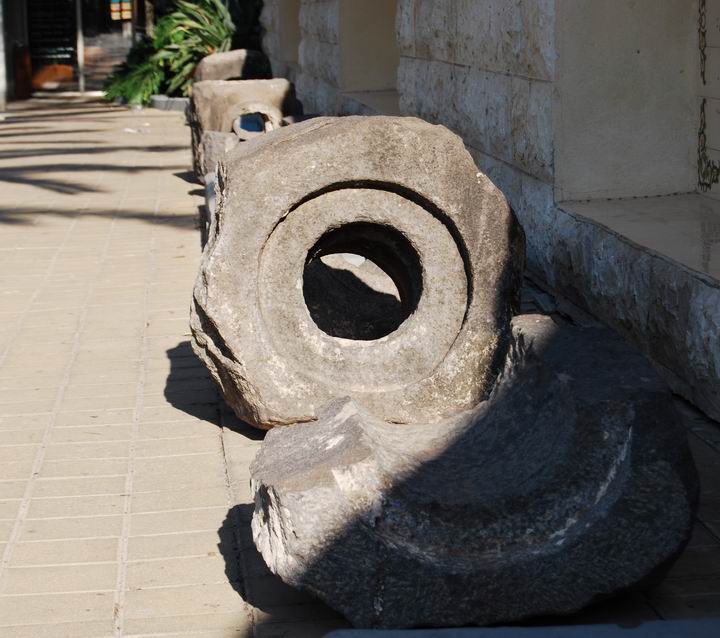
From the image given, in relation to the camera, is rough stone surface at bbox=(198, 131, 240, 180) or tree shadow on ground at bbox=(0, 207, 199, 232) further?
rough stone surface at bbox=(198, 131, 240, 180)

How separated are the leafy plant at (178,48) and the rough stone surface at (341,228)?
575 inches

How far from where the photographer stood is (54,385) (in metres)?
4.96

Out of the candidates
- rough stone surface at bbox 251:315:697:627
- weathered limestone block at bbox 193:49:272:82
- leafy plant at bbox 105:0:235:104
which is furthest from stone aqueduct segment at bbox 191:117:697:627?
leafy plant at bbox 105:0:235:104

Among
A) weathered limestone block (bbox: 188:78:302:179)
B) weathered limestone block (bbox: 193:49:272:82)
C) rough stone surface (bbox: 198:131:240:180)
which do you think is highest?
weathered limestone block (bbox: 193:49:272:82)

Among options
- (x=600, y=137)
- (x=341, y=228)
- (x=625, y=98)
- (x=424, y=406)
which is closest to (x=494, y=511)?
(x=424, y=406)

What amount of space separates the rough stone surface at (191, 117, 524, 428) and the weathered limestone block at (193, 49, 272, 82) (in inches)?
395

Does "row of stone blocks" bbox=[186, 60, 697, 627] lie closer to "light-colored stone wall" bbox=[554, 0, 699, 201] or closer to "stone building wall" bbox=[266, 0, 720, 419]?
"stone building wall" bbox=[266, 0, 720, 419]

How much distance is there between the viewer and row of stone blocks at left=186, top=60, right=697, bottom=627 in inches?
111

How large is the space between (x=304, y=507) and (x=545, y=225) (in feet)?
10.7

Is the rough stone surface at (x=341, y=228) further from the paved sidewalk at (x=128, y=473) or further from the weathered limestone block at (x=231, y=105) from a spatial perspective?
the weathered limestone block at (x=231, y=105)

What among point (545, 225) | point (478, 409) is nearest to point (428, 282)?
point (478, 409)

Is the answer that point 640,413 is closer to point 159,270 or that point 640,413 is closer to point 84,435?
point 84,435

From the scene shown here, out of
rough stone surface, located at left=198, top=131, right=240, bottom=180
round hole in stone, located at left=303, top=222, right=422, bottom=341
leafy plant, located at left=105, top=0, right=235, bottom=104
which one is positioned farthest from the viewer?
leafy plant, located at left=105, top=0, right=235, bottom=104

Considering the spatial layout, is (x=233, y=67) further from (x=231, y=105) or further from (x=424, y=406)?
(x=424, y=406)
